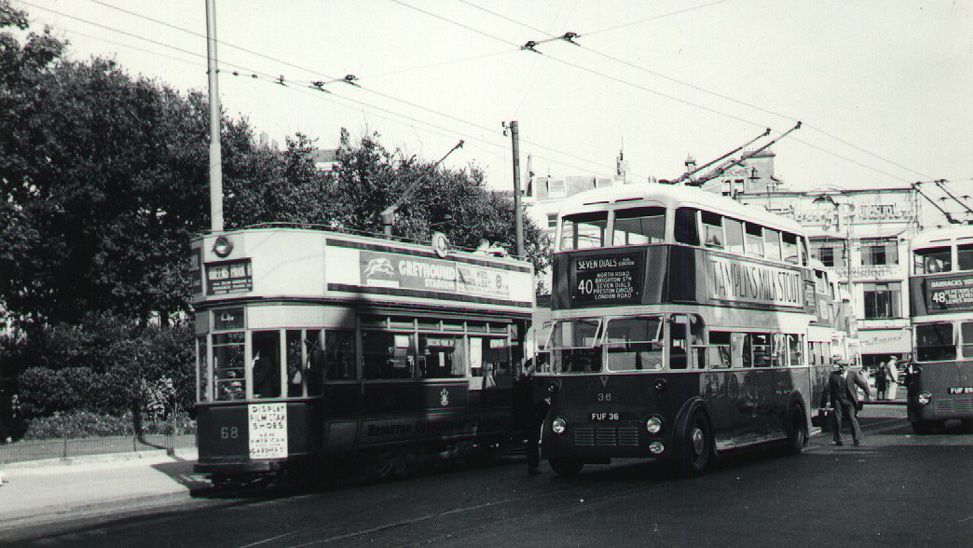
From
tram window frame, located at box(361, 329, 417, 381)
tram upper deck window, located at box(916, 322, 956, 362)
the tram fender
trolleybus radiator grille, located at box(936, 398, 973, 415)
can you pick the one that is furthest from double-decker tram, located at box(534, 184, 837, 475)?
tram upper deck window, located at box(916, 322, 956, 362)

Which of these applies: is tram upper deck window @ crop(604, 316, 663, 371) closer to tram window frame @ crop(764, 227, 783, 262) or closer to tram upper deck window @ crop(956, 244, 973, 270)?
tram window frame @ crop(764, 227, 783, 262)

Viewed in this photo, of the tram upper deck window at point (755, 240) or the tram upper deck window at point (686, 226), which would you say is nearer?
the tram upper deck window at point (686, 226)

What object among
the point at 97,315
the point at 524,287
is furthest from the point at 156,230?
the point at 524,287

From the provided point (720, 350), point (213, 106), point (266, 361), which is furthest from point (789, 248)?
point (213, 106)

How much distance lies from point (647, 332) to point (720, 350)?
1859 mm

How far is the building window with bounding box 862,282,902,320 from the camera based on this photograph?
65.5 m

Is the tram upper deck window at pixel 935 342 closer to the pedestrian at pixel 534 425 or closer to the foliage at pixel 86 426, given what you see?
the pedestrian at pixel 534 425

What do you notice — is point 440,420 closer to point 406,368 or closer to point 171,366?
point 406,368

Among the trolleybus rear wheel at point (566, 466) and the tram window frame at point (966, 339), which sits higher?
the tram window frame at point (966, 339)

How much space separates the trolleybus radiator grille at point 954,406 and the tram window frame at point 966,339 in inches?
40.5

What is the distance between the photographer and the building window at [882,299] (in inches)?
2579

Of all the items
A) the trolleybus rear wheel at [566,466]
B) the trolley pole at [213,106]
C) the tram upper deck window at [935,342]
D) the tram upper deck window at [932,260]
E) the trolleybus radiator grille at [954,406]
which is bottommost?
the trolleybus rear wheel at [566,466]

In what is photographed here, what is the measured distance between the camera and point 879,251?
219 ft

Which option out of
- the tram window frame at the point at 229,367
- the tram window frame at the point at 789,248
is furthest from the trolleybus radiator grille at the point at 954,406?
the tram window frame at the point at 229,367
